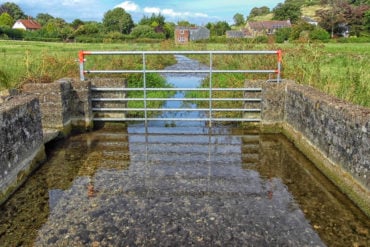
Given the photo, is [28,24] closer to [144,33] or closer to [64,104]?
[144,33]

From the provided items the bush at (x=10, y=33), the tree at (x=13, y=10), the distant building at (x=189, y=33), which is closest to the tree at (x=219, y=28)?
the distant building at (x=189, y=33)

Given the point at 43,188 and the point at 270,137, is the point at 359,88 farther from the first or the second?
the point at 43,188

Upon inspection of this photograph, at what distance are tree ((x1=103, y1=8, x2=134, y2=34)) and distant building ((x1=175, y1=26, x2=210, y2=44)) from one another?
647 inches

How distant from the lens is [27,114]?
5.64 m

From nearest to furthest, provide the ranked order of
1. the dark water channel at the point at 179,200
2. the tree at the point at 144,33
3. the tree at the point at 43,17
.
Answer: the dark water channel at the point at 179,200, the tree at the point at 144,33, the tree at the point at 43,17

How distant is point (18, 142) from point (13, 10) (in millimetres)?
124739

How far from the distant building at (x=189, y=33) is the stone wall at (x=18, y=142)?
82.9 m

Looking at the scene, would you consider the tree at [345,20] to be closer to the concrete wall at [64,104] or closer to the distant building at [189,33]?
the distant building at [189,33]

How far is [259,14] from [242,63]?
161460mm

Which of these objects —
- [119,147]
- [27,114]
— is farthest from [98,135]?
[27,114]

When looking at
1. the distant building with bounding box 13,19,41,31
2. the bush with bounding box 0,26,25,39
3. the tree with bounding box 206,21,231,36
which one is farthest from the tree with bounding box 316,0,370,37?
the distant building with bounding box 13,19,41,31

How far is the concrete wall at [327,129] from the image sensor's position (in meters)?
4.41

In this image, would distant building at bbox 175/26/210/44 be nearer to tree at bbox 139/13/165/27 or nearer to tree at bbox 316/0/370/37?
tree at bbox 139/13/165/27

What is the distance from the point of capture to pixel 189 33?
93500 mm
